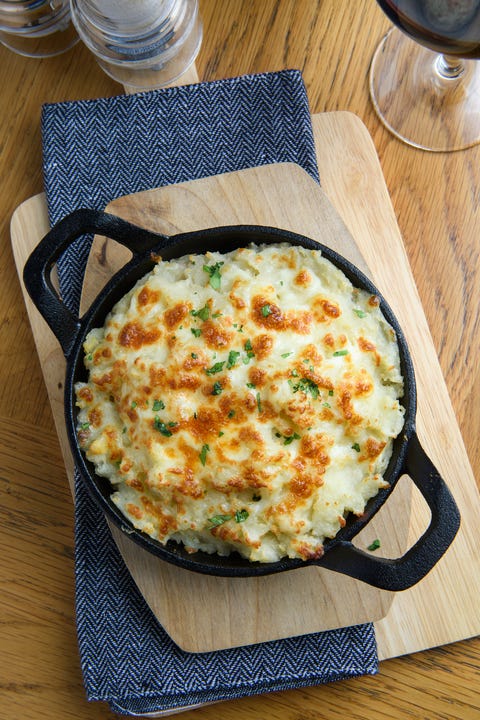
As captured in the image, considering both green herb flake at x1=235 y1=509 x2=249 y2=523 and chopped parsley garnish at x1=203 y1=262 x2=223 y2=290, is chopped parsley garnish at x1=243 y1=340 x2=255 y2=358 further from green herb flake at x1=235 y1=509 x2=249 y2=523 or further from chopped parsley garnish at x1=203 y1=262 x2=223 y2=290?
green herb flake at x1=235 y1=509 x2=249 y2=523

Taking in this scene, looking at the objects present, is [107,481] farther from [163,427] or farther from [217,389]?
[217,389]

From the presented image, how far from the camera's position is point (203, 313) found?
2260mm

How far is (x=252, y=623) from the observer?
258 cm

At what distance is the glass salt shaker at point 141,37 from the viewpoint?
2682mm

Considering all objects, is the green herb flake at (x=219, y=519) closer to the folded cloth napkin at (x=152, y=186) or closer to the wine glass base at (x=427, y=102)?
the folded cloth napkin at (x=152, y=186)

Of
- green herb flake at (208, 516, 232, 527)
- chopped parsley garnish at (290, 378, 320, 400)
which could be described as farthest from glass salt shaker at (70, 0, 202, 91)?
green herb flake at (208, 516, 232, 527)

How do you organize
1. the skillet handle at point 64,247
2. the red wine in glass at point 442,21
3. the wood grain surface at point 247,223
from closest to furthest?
the red wine in glass at point 442,21, the skillet handle at point 64,247, the wood grain surface at point 247,223

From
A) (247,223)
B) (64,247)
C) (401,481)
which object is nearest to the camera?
(64,247)

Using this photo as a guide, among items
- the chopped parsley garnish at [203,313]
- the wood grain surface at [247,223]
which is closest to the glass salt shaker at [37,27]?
the wood grain surface at [247,223]

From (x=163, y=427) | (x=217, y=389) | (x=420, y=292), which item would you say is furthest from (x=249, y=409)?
(x=420, y=292)

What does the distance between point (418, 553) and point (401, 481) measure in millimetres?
397

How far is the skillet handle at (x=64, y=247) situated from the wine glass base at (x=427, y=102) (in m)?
1.10

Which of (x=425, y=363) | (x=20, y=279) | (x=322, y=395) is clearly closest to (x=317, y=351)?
(x=322, y=395)

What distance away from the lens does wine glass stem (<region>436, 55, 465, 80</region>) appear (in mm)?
2803
